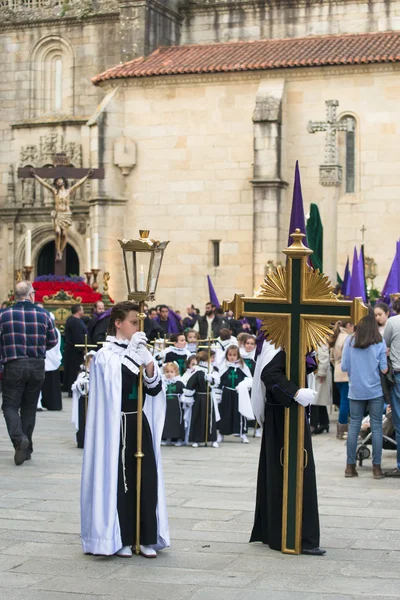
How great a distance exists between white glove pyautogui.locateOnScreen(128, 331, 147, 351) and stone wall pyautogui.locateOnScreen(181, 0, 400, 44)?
30.0 meters

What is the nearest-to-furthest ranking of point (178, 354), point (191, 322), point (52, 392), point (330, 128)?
point (178, 354) → point (52, 392) → point (191, 322) → point (330, 128)

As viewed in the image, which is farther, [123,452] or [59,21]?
[59,21]

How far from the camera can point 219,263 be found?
33.7 meters

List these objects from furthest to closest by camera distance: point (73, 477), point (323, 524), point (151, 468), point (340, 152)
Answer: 1. point (340, 152)
2. point (73, 477)
3. point (323, 524)
4. point (151, 468)

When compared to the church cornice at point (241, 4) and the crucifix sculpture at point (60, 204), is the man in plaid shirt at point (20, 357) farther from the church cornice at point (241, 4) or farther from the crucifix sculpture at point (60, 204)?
the church cornice at point (241, 4)

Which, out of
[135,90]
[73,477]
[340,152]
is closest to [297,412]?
[73,477]

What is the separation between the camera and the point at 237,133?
33.7 meters

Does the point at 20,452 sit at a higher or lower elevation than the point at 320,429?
higher

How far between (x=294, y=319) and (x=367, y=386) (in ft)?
12.1

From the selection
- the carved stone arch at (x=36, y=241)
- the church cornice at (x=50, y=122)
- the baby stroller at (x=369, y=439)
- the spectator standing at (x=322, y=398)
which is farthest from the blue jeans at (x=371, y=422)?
the church cornice at (x=50, y=122)

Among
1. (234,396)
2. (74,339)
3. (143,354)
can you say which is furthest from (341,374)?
(143,354)

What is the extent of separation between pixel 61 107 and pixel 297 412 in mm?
34332

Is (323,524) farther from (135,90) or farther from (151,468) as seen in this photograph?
(135,90)

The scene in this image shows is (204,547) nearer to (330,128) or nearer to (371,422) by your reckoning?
(371,422)
